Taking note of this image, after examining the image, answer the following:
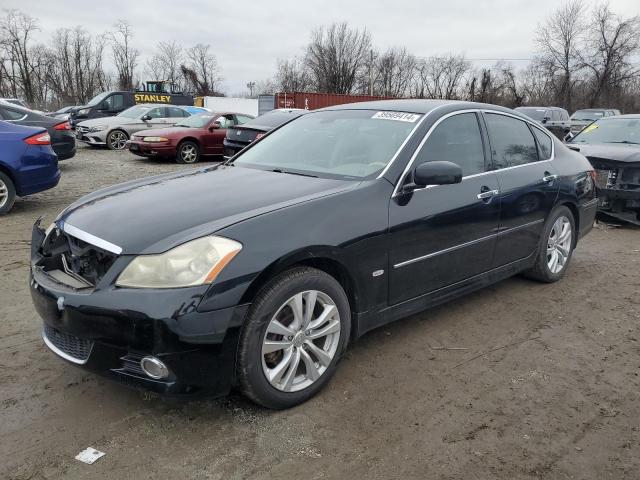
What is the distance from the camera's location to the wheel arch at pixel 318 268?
2.59 meters

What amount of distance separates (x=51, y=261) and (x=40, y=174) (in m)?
5.05

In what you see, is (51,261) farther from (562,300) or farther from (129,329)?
(562,300)

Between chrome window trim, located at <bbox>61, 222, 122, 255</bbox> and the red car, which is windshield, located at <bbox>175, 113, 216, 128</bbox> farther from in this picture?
chrome window trim, located at <bbox>61, 222, 122, 255</bbox>

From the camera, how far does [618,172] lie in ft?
23.5

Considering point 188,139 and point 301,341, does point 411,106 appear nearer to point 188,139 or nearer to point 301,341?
point 301,341

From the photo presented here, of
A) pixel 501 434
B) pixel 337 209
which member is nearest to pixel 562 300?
pixel 501 434

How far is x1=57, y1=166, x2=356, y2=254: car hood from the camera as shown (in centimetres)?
263

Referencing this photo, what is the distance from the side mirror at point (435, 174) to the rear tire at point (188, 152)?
11308 millimetres

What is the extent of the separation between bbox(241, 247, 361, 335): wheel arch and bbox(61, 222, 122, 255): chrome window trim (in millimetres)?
687

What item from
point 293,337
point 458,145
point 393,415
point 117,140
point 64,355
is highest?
point 458,145

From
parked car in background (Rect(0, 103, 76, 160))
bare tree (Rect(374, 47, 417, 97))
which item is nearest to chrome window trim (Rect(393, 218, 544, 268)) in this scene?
parked car in background (Rect(0, 103, 76, 160))

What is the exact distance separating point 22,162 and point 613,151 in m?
8.11

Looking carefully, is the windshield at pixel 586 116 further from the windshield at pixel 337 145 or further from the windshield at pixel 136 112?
the windshield at pixel 337 145

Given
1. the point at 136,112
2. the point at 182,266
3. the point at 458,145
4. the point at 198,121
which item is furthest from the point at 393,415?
the point at 136,112
